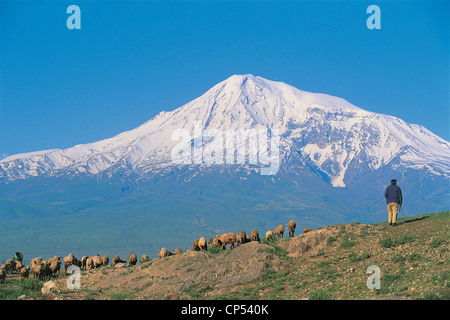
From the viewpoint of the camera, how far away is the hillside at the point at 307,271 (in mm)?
21281

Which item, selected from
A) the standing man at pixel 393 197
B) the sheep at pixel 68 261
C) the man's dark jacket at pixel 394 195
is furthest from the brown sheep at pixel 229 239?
the sheep at pixel 68 261

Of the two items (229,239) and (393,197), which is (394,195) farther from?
(229,239)

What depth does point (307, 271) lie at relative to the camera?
25.2 m

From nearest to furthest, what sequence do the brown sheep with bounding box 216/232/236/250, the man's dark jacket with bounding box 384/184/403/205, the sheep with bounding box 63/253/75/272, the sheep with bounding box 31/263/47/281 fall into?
1. the man's dark jacket with bounding box 384/184/403/205
2. the sheep with bounding box 31/263/47/281
3. the brown sheep with bounding box 216/232/236/250
4. the sheep with bounding box 63/253/75/272

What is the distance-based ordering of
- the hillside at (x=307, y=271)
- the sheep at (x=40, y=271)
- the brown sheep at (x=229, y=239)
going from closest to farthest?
the hillside at (x=307, y=271), the sheep at (x=40, y=271), the brown sheep at (x=229, y=239)

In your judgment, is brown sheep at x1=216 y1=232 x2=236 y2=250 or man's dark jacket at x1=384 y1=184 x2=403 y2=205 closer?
man's dark jacket at x1=384 y1=184 x2=403 y2=205

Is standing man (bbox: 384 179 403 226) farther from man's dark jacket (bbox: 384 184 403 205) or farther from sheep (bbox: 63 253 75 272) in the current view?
sheep (bbox: 63 253 75 272)

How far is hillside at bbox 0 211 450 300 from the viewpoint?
838 inches

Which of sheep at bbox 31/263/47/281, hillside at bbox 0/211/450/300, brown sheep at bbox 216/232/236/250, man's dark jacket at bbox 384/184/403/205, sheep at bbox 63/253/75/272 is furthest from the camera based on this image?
sheep at bbox 63/253/75/272

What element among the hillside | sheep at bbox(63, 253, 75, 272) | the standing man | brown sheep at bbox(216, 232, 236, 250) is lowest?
the hillside

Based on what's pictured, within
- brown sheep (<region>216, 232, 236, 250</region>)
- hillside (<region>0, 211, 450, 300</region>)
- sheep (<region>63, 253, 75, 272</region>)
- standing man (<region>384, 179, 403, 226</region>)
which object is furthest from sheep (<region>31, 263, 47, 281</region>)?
standing man (<region>384, 179, 403, 226</region>)

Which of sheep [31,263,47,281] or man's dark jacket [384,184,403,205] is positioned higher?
man's dark jacket [384,184,403,205]

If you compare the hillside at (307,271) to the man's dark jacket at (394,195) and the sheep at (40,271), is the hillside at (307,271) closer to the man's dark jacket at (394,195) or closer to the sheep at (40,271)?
the man's dark jacket at (394,195)
